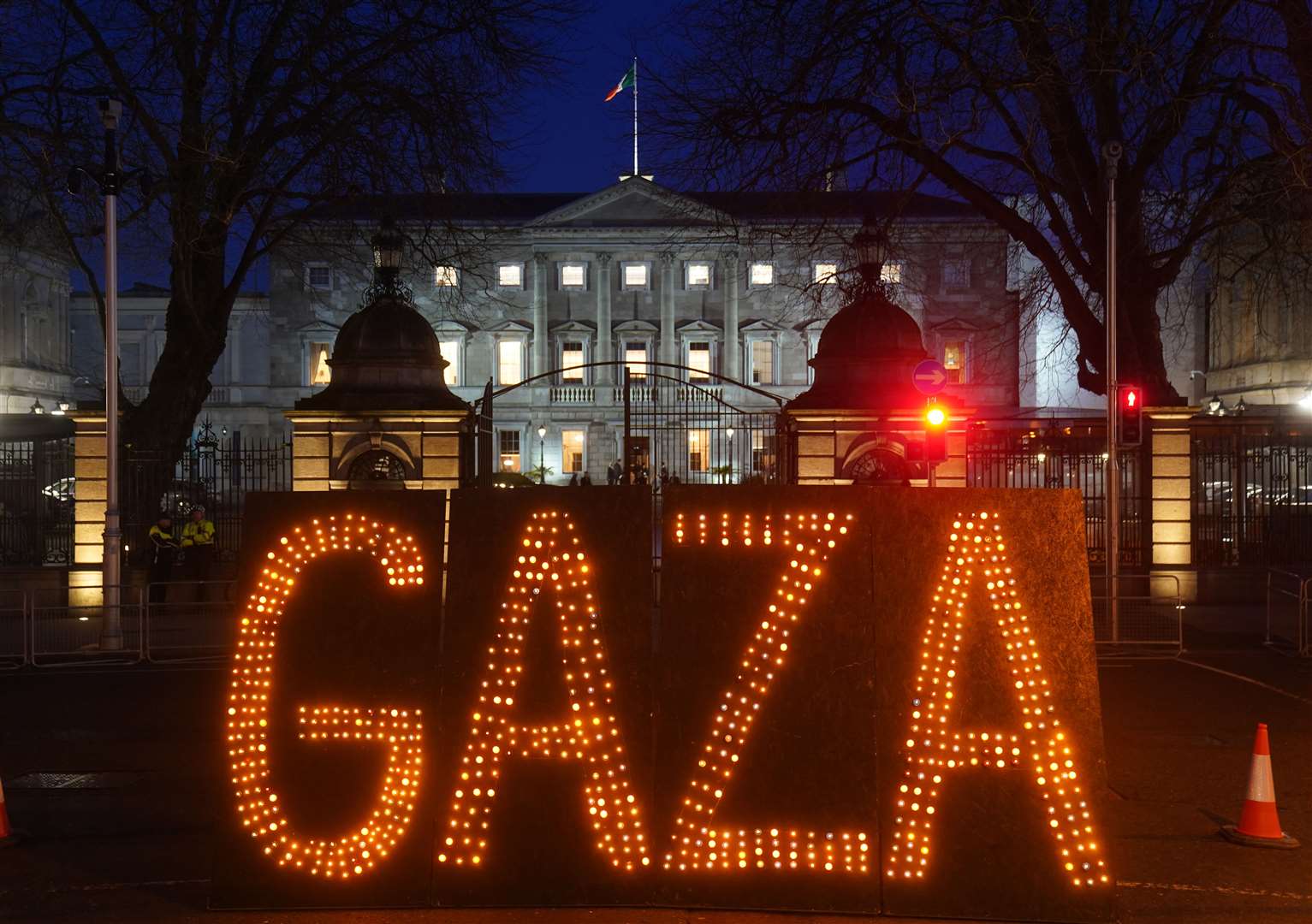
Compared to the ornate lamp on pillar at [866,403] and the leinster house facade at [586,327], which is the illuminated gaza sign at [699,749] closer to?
the ornate lamp on pillar at [866,403]

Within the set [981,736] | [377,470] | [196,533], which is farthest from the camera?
[196,533]

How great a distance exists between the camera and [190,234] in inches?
805

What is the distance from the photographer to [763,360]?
7050 cm

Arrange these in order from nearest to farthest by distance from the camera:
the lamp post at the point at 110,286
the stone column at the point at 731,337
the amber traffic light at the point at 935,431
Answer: the lamp post at the point at 110,286, the amber traffic light at the point at 935,431, the stone column at the point at 731,337

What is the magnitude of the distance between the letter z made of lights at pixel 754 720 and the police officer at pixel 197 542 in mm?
14902

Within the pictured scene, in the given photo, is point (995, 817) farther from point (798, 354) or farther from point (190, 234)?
point (798, 354)

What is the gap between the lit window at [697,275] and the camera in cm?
7038

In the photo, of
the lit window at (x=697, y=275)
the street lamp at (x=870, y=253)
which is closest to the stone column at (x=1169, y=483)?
the street lamp at (x=870, y=253)

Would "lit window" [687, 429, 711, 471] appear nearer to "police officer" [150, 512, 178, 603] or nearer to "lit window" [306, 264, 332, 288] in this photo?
"lit window" [306, 264, 332, 288]

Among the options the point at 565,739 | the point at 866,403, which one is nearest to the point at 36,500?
the point at 866,403

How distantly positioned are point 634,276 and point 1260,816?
6524 cm

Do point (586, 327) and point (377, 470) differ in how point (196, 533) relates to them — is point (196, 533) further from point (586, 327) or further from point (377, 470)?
point (586, 327)

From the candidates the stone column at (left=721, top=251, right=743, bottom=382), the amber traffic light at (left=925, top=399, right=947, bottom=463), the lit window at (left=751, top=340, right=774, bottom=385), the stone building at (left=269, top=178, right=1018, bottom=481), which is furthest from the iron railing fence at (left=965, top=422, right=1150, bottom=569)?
the lit window at (left=751, top=340, right=774, bottom=385)

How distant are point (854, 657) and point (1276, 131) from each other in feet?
54.0
